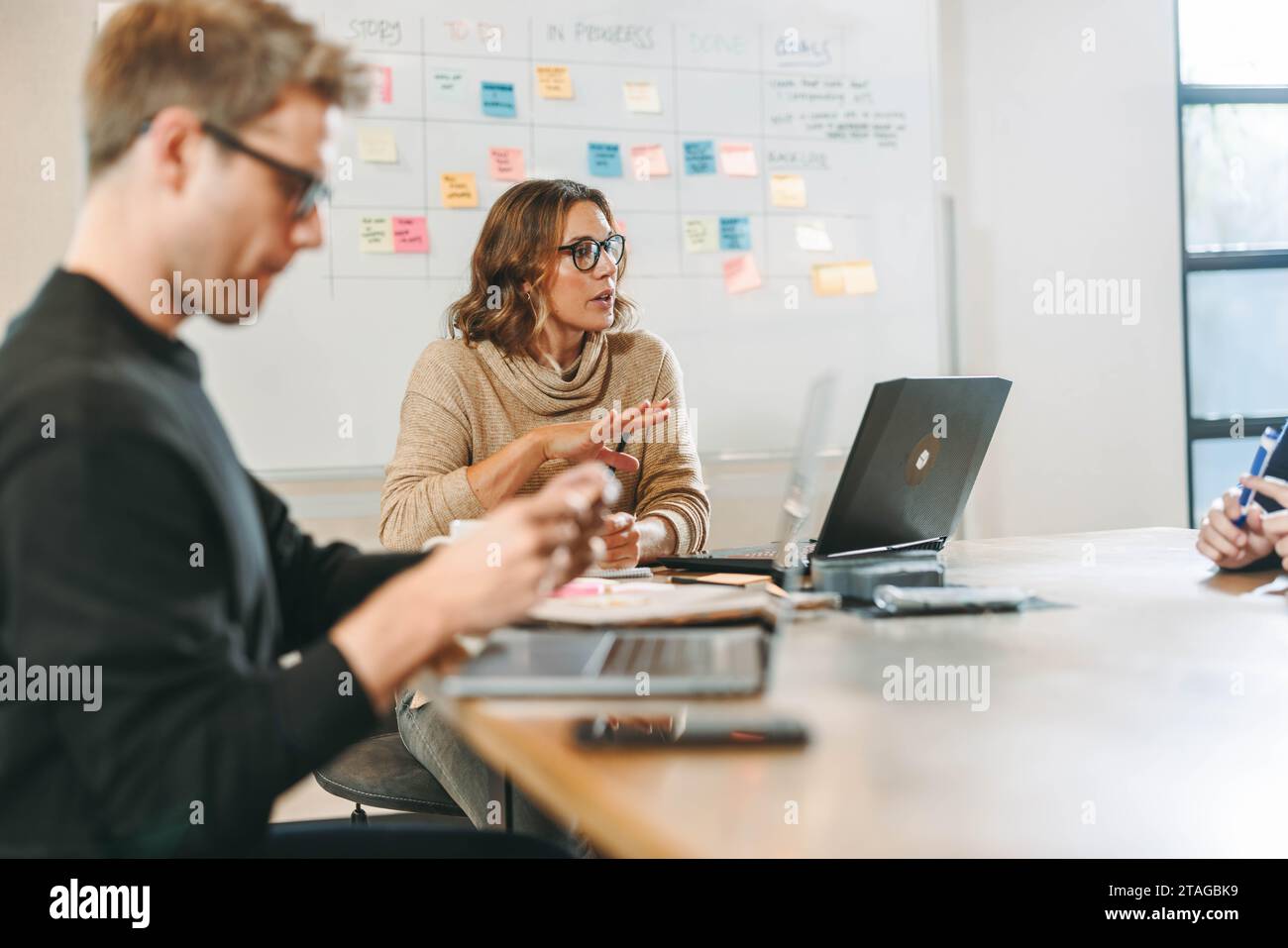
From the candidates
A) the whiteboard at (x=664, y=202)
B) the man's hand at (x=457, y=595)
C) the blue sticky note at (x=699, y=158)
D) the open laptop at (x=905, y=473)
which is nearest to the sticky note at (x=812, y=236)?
the whiteboard at (x=664, y=202)

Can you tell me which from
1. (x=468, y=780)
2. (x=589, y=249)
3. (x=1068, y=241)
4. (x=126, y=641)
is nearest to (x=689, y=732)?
(x=126, y=641)

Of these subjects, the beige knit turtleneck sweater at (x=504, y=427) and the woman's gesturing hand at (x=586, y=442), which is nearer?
the woman's gesturing hand at (x=586, y=442)

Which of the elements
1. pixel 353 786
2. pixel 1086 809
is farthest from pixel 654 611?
pixel 353 786

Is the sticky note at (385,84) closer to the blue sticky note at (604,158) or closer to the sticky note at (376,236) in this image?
the sticky note at (376,236)

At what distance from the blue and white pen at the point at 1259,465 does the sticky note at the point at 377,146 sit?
6.86ft

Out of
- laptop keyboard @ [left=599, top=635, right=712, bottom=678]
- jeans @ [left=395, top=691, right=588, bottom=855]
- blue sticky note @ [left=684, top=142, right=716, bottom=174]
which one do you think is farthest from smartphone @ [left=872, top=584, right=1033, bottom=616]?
blue sticky note @ [left=684, top=142, right=716, bottom=174]

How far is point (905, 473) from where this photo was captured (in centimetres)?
151

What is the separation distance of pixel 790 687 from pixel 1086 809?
307 millimetres

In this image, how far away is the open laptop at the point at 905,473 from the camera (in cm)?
140

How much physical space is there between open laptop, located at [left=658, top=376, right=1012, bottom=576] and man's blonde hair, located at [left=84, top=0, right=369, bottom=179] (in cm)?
74

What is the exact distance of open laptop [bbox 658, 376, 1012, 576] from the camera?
140cm

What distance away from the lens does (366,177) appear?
2.89 m

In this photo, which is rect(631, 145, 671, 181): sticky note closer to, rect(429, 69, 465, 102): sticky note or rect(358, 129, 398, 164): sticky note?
rect(429, 69, 465, 102): sticky note
